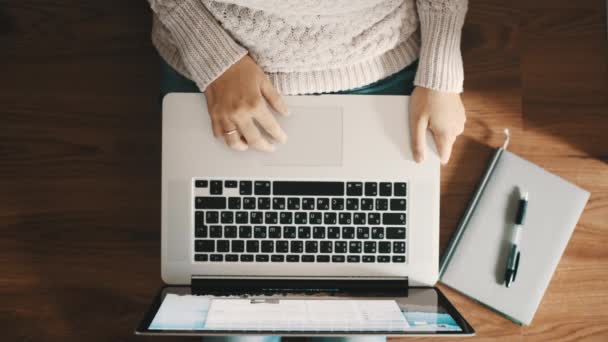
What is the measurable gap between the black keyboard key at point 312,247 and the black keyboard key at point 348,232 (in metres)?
0.04

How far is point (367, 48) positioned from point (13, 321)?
0.81 meters

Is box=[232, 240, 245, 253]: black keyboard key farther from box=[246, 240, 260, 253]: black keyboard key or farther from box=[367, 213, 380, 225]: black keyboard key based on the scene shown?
box=[367, 213, 380, 225]: black keyboard key

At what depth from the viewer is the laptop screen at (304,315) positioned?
622 millimetres

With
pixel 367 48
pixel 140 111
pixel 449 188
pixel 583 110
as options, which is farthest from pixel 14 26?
pixel 583 110

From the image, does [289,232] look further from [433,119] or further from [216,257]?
[433,119]

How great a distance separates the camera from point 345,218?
0.73 m

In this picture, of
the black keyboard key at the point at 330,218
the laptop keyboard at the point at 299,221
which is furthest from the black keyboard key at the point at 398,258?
the black keyboard key at the point at 330,218

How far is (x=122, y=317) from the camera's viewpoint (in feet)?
3.06

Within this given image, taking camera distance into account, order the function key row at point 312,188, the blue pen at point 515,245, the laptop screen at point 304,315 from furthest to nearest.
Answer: the blue pen at point 515,245 < the function key row at point 312,188 < the laptop screen at point 304,315

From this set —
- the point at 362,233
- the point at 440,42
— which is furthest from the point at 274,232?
the point at 440,42

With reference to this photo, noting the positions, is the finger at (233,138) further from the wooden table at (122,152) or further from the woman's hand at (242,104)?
the wooden table at (122,152)

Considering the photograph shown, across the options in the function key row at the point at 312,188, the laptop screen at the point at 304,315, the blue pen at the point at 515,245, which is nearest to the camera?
the laptop screen at the point at 304,315

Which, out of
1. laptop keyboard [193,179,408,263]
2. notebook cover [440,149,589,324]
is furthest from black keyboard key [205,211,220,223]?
notebook cover [440,149,589,324]

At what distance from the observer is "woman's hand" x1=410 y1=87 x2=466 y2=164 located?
2.34 feet
